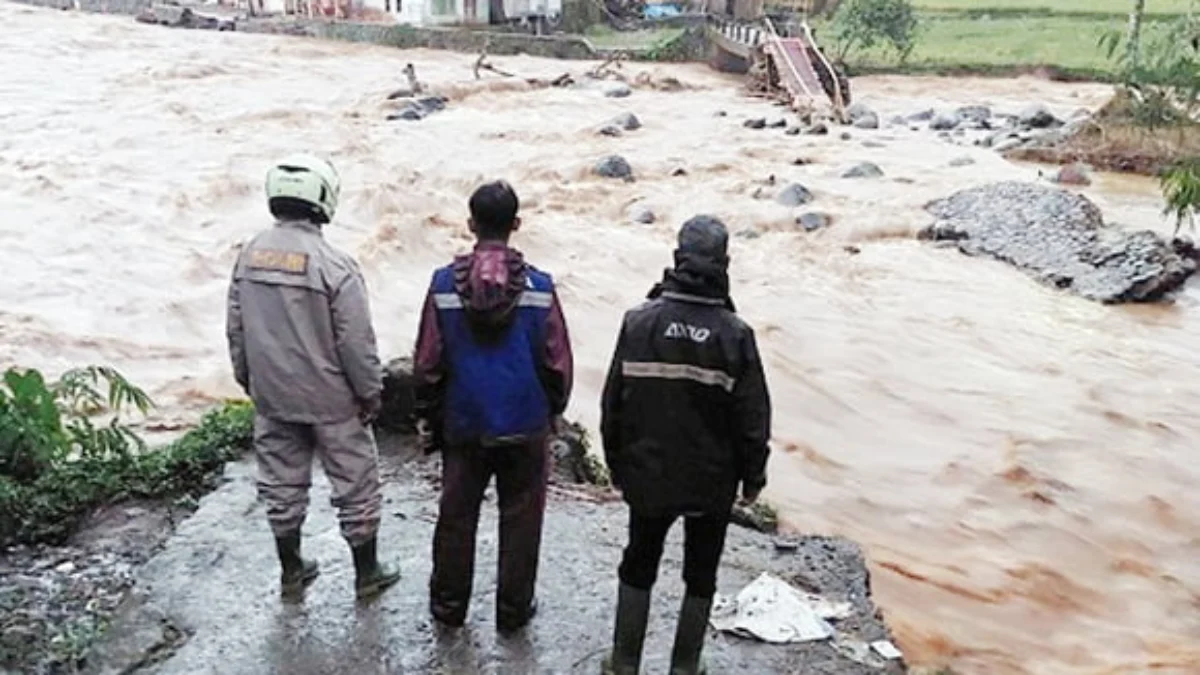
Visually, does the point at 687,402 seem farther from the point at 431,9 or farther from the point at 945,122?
the point at 431,9

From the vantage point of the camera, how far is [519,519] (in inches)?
162

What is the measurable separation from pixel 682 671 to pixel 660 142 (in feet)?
64.0

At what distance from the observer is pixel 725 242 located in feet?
11.6

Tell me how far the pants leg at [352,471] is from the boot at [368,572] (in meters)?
0.10

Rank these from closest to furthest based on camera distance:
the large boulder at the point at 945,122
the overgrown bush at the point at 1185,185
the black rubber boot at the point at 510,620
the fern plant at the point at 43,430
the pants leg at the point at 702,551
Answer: the pants leg at the point at 702,551, the black rubber boot at the point at 510,620, the fern plant at the point at 43,430, the overgrown bush at the point at 1185,185, the large boulder at the point at 945,122

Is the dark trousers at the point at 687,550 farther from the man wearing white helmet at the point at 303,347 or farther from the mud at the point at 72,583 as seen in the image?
the mud at the point at 72,583

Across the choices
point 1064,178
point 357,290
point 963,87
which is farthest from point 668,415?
point 963,87

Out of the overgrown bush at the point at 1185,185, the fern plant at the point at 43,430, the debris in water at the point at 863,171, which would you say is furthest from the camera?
the debris in water at the point at 863,171

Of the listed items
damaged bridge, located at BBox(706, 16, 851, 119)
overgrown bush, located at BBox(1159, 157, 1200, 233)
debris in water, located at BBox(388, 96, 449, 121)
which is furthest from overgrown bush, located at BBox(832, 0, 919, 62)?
overgrown bush, located at BBox(1159, 157, 1200, 233)

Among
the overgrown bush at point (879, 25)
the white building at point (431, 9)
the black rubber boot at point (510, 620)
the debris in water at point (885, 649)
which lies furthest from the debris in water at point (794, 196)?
the white building at point (431, 9)

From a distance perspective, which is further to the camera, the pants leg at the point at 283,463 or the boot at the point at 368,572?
the boot at the point at 368,572

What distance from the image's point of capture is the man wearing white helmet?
3947mm

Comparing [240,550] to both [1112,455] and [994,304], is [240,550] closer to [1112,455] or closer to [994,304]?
[1112,455]

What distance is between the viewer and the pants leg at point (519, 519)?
4.04 m
